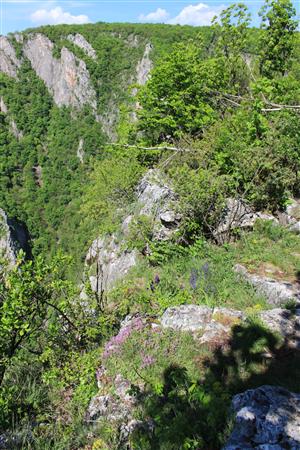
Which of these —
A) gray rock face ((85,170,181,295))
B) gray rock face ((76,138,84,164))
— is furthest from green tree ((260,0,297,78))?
gray rock face ((76,138,84,164))

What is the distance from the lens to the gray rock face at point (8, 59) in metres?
94.1

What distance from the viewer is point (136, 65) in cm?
8906

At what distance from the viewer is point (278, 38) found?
13414 mm

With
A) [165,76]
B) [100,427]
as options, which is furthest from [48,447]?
[165,76]

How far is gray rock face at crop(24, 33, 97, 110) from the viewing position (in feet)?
299

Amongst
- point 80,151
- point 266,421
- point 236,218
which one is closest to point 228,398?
point 266,421

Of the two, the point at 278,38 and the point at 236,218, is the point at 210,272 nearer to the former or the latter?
the point at 236,218

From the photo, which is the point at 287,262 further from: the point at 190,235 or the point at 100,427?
the point at 100,427

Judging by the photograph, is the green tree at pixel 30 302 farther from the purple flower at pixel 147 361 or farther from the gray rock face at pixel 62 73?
the gray rock face at pixel 62 73

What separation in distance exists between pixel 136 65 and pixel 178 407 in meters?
95.4

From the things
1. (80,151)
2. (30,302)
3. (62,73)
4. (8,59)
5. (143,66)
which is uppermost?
(8,59)

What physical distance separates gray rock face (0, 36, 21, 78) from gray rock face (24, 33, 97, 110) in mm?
3941

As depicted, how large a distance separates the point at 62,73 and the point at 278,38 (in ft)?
295

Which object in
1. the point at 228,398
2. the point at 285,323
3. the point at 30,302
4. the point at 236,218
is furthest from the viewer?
the point at 236,218
